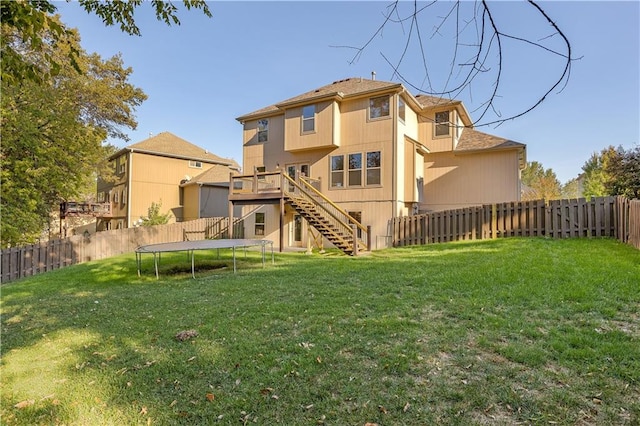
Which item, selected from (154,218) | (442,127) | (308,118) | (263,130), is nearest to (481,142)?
(442,127)

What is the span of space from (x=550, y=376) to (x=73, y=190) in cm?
1689

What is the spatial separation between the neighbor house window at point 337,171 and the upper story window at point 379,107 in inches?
101

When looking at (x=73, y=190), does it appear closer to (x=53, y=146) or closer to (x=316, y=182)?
(x=53, y=146)

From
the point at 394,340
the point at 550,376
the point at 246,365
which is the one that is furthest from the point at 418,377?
the point at 246,365

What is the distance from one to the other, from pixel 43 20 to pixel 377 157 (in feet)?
47.2

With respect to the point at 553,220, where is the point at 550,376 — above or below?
below

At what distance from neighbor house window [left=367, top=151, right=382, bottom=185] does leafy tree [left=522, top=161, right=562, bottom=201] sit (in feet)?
41.4

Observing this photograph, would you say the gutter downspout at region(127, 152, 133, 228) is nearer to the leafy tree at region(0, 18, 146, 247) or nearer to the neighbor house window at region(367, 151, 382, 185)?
the leafy tree at region(0, 18, 146, 247)

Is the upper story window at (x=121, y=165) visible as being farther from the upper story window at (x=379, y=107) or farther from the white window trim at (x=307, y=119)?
the upper story window at (x=379, y=107)

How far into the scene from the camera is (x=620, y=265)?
6.65 meters

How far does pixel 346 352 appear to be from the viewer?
3.66 metres

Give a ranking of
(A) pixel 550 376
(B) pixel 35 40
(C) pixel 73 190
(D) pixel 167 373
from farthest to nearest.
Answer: (C) pixel 73 190, (D) pixel 167 373, (A) pixel 550 376, (B) pixel 35 40

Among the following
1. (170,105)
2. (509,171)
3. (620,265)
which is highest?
(170,105)

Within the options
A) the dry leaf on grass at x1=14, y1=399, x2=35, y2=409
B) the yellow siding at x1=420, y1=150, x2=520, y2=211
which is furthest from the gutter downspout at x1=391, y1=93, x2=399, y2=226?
the dry leaf on grass at x1=14, y1=399, x2=35, y2=409
